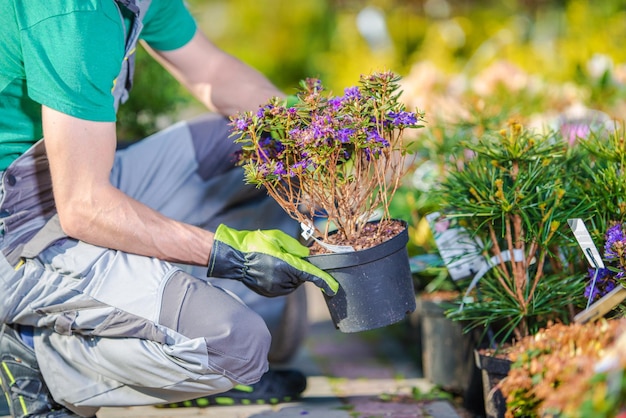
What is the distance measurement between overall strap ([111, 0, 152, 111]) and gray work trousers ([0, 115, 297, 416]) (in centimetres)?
32

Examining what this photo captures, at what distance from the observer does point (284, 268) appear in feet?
6.48

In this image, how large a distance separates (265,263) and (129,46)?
779 mm

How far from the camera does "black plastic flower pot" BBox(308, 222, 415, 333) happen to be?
201cm

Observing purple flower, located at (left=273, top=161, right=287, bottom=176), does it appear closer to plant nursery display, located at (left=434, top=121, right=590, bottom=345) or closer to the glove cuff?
the glove cuff

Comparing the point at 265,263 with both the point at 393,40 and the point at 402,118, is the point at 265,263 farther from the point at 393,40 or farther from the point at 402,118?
the point at 393,40

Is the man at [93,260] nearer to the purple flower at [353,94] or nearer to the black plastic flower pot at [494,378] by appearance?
the purple flower at [353,94]

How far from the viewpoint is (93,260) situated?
2.09 m

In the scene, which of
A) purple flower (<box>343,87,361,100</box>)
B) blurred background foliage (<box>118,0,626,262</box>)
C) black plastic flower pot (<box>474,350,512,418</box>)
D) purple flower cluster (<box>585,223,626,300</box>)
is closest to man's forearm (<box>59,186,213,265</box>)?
purple flower (<box>343,87,361,100</box>)

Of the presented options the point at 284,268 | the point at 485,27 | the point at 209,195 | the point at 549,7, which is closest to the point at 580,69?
the point at 209,195

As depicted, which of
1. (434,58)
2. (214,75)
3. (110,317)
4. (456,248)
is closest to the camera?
A: (110,317)

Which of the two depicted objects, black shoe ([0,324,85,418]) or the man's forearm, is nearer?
the man's forearm

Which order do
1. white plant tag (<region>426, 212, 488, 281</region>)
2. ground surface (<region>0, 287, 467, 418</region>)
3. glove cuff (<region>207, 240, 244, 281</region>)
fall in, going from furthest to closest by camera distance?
ground surface (<region>0, 287, 467, 418</region>)
white plant tag (<region>426, 212, 488, 281</region>)
glove cuff (<region>207, 240, 244, 281</region>)

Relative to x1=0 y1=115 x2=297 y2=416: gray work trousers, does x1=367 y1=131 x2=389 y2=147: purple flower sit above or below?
above

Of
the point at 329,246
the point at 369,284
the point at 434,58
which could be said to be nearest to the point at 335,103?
the point at 329,246
